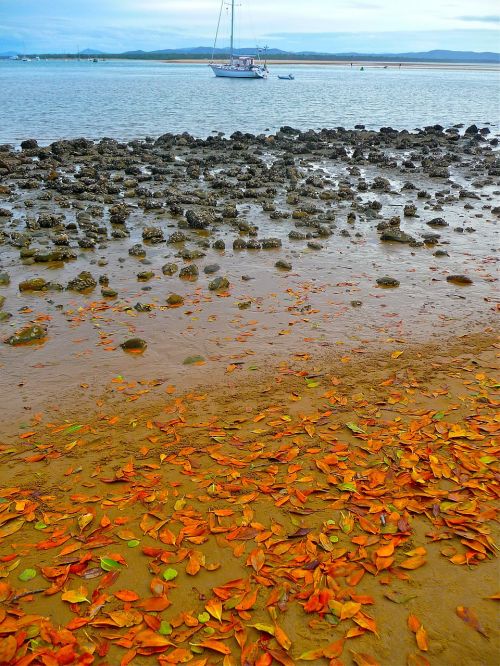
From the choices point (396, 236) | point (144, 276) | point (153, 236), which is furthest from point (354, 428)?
point (153, 236)

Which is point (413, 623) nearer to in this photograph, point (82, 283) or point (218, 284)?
point (218, 284)

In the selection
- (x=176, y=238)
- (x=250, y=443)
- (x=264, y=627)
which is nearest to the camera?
(x=264, y=627)

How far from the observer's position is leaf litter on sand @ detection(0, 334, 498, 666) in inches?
139

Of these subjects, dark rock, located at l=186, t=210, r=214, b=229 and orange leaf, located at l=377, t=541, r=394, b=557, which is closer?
orange leaf, located at l=377, t=541, r=394, b=557

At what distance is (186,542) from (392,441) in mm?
2408

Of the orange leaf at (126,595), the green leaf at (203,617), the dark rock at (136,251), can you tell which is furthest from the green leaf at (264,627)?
the dark rock at (136,251)

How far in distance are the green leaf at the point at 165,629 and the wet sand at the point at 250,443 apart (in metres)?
0.03

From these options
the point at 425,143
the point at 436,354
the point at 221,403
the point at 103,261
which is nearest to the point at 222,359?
the point at 221,403

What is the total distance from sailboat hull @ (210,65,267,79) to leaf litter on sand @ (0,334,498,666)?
111429 millimetres

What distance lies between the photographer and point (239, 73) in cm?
10669

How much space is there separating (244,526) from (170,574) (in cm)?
75

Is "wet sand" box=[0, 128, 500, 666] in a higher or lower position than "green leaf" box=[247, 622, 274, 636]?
lower

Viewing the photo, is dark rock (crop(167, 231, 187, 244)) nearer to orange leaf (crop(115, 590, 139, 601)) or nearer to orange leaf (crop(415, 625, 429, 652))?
orange leaf (crop(115, 590, 139, 601))

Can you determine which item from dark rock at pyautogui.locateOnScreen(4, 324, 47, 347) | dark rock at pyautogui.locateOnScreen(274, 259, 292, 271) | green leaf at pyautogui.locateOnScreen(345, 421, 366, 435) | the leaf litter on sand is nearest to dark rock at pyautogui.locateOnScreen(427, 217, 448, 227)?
dark rock at pyautogui.locateOnScreen(274, 259, 292, 271)
